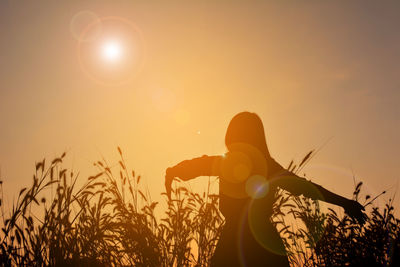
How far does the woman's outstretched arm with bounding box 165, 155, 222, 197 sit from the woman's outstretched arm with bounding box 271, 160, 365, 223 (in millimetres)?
504

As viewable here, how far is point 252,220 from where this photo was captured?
9.07ft

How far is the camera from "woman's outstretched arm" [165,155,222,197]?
296cm

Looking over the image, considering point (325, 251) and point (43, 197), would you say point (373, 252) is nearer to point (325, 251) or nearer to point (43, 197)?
point (325, 251)

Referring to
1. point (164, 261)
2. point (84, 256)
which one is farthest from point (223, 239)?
point (84, 256)

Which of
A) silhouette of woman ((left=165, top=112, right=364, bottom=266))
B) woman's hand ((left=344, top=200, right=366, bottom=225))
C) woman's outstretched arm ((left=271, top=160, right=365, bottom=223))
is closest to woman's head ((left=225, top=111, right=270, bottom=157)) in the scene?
silhouette of woman ((left=165, top=112, right=364, bottom=266))

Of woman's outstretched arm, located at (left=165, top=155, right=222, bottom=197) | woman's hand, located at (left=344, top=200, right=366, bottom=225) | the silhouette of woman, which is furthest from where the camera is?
woman's outstretched arm, located at (left=165, top=155, right=222, bottom=197)

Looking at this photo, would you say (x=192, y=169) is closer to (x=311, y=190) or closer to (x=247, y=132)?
(x=247, y=132)

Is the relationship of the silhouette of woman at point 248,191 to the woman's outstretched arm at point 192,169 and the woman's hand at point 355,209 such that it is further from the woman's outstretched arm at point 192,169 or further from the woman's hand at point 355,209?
the woman's hand at point 355,209

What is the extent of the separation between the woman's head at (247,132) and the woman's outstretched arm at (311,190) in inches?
8.9

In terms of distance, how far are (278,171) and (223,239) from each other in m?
0.69

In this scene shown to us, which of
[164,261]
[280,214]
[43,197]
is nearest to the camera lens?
[43,197]

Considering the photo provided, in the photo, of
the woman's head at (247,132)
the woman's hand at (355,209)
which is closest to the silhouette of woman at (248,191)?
the woman's head at (247,132)

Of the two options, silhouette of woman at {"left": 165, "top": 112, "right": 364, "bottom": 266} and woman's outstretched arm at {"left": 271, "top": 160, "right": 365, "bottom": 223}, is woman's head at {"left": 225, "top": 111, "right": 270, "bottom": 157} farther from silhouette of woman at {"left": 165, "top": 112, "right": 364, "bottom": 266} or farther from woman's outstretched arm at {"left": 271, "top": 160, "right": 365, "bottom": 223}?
woman's outstretched arm at {"left": 271, "top": 160, "right": 365, "bottom": 223}

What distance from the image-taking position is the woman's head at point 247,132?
300 cm
